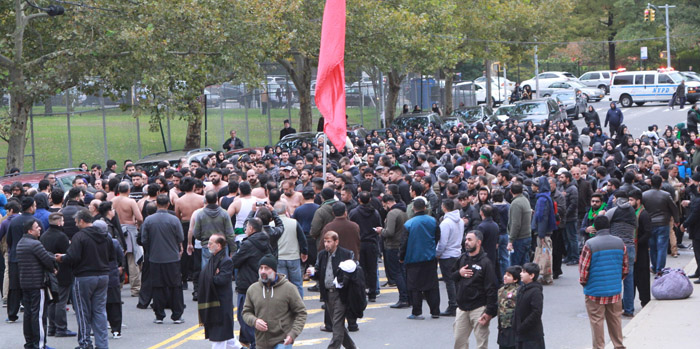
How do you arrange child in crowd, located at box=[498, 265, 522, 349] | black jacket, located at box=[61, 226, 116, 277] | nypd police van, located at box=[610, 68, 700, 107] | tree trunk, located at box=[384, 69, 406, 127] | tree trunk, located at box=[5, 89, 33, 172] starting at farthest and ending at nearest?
nypd police van, located at box=[610, 68, 700, 107] < tree trunk, located at box=[384, 69, 406, 127] < tree trunk, located at box=[5, 89, 33, 172] < black jacket, located at box=[61, 226, 116, 277] < child in crowd, located at box=[498, 265, 522, 349]

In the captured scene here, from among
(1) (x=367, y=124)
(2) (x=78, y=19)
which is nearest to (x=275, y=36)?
(2) (x=78, y=19)

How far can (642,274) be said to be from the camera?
1286cm

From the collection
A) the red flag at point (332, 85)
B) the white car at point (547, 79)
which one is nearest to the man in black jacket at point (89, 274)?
the red flag at point (332, 85)

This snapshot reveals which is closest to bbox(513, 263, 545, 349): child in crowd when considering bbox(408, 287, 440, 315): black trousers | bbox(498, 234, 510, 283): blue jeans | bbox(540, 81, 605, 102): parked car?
bbox(408, 287, 440, 315): black trousers

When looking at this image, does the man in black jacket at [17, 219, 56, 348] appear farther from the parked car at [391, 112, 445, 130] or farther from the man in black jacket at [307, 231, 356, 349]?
the parked car at [391, 112, 445, 130]

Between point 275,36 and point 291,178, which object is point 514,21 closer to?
point 275,36

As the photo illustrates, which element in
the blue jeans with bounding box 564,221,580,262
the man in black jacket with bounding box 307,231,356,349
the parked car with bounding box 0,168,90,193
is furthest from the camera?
the parked car with bounding box 0,168,90,193

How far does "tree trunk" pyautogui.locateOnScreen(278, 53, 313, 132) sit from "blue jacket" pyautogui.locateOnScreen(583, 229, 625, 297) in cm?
2285

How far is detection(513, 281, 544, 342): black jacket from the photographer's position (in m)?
9.05

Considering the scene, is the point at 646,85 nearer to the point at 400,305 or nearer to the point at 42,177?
the point at 42,177

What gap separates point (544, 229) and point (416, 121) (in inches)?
731

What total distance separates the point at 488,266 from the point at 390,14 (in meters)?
21.5

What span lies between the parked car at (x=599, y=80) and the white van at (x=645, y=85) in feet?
34.0

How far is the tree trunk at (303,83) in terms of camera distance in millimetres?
32938
